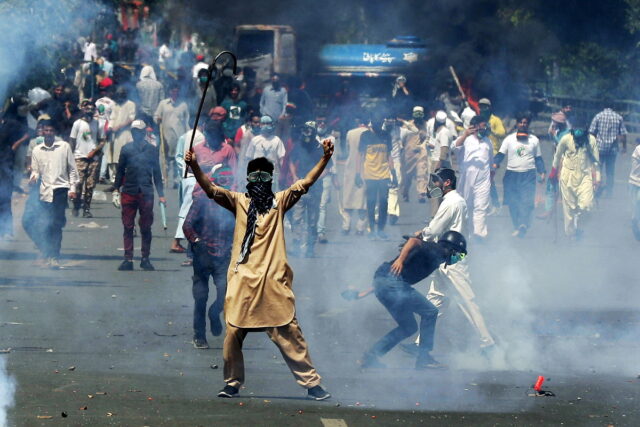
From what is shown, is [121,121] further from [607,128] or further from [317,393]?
[317,393]

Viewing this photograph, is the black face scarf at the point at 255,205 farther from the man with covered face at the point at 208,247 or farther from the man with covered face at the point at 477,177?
the man with covered face at the point at 477,177

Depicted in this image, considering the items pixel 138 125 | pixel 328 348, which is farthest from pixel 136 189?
pixel 328 348

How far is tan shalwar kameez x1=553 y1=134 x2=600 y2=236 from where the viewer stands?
16.0m

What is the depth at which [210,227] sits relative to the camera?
31.0 ft

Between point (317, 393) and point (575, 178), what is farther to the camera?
point (575, 178)

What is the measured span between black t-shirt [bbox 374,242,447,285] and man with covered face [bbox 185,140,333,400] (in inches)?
52.1

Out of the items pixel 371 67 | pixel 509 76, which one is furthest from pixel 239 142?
pixel 371 67

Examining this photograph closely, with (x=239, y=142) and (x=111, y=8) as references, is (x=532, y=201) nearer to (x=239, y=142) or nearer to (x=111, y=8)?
(x=239, y=142)

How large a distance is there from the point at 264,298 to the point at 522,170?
919 centimetres

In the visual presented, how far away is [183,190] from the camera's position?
13109 millimetres

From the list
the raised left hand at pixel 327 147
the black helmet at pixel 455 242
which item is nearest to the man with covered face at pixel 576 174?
the black helmet at pixel 455 242

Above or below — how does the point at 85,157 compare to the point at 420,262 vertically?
above

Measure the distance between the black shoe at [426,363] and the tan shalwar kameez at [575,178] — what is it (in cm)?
768

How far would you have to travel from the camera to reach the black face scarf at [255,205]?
748cm
